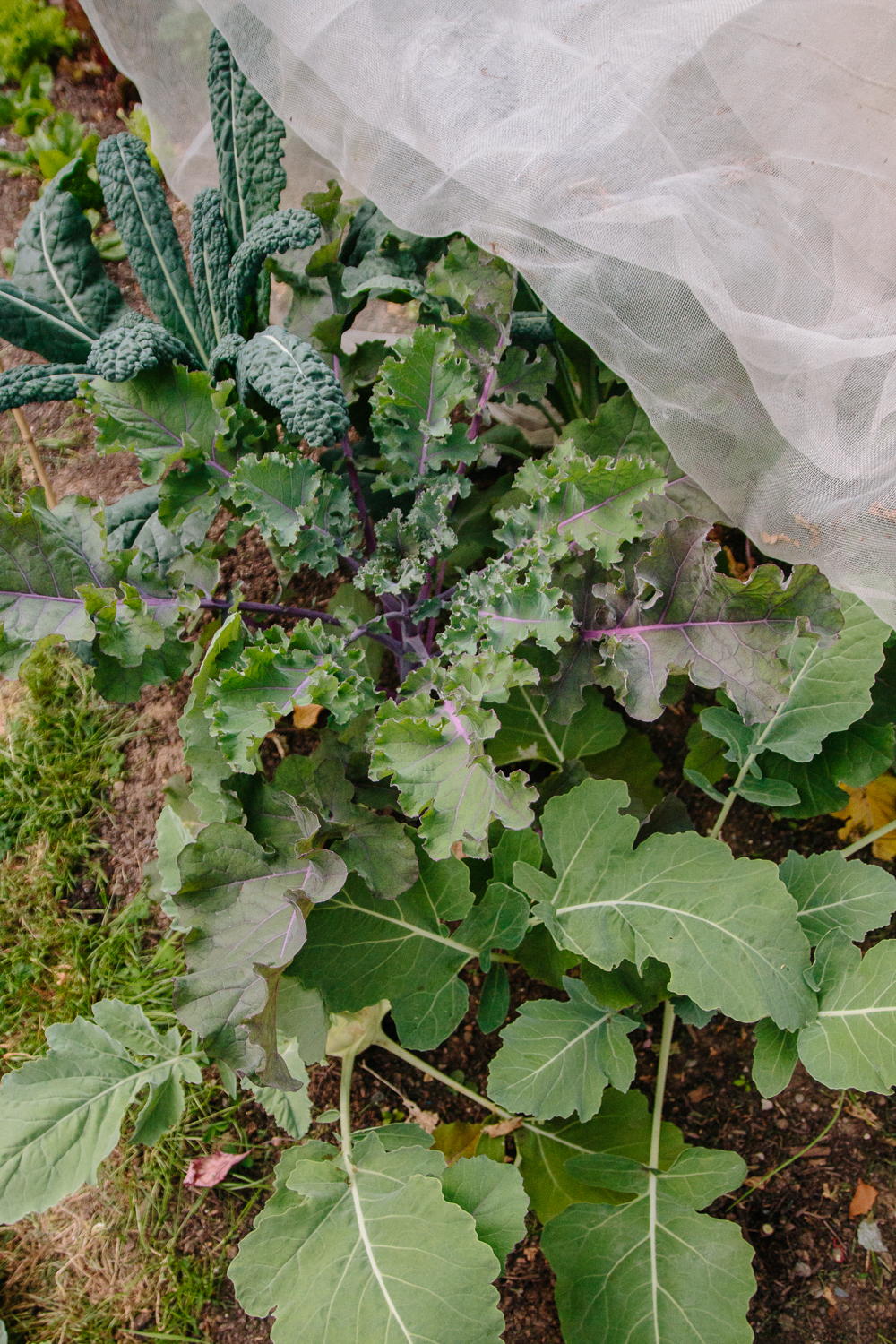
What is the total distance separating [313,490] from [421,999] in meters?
0.75

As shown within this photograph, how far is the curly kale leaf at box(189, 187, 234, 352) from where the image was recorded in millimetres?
1539

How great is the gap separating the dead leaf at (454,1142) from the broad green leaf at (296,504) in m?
0.91

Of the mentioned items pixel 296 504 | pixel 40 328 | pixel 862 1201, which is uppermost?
pixel 40 328

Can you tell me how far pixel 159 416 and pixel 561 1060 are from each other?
3.53 ft

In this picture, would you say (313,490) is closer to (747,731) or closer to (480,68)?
(480,68)

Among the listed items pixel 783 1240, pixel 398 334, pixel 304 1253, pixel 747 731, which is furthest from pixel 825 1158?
pixel 398 334

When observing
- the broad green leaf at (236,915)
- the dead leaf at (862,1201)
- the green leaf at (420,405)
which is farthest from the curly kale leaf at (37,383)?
the dead leaf at (862,1201)

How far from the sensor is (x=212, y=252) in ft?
5.09

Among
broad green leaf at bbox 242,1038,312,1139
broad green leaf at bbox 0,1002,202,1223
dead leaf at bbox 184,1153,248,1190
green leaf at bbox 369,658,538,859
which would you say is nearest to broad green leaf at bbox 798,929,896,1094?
green leaf at bbox 369,658,538,859

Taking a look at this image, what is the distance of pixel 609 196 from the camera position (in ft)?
4.15

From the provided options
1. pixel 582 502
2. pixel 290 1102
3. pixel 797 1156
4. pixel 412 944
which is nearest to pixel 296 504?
pixel 582 502

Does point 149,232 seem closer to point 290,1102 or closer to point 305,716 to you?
point 305,716

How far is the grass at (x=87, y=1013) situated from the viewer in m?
1.55

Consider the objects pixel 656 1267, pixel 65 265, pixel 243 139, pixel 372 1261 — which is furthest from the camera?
pixel 65 265
